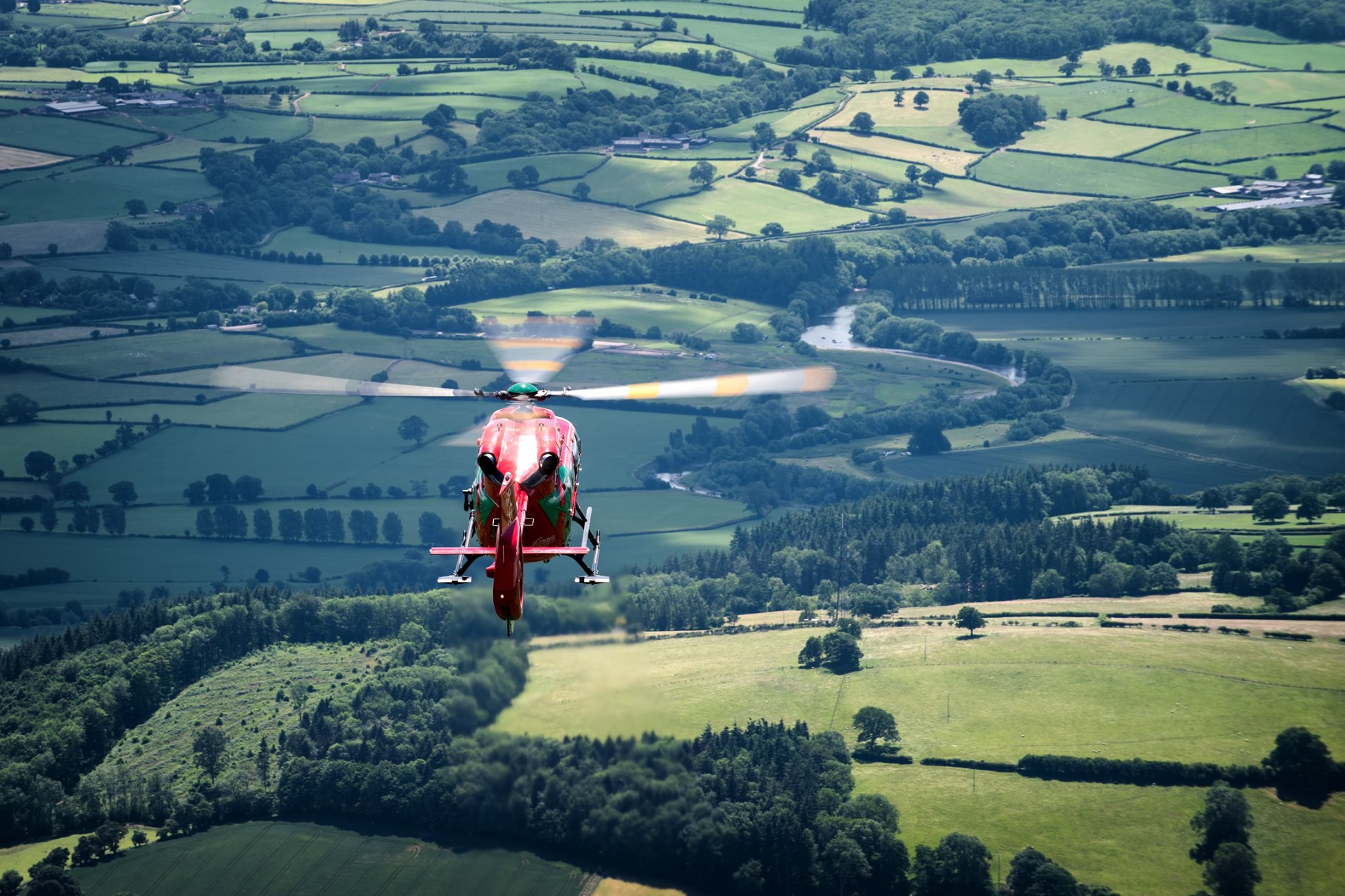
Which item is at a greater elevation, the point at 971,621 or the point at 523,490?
the point at 523,490

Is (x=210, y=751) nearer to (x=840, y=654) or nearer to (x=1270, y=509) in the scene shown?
(x=840, y=654)

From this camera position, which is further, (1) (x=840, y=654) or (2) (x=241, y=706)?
(1) (x=840, y=654)

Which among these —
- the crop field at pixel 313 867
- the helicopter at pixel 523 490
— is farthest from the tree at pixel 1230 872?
the helicopter at pixel 523 490

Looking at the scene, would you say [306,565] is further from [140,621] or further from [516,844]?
[516,844]

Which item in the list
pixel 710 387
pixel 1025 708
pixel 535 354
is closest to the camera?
pixel 710 387

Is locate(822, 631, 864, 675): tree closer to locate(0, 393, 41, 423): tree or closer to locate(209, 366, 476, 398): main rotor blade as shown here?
locate(209, 366, 476, 398): main rotor blade

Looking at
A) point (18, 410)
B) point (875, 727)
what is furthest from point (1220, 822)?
point (18, 410)

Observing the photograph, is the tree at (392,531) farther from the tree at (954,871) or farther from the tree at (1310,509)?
the tree at (1310,509)
